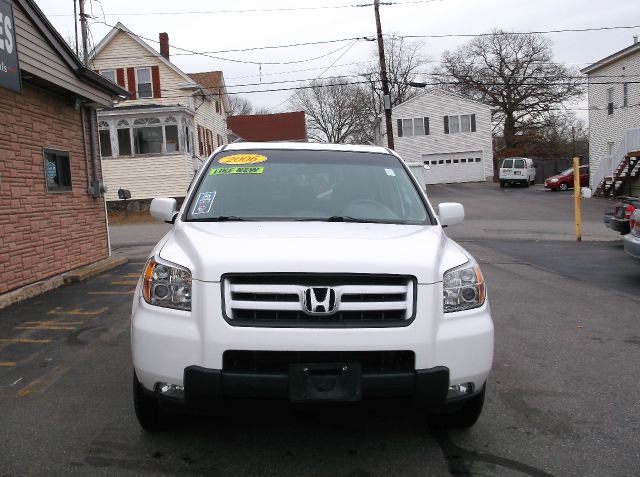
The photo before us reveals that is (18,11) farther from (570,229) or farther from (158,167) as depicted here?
(158,167)

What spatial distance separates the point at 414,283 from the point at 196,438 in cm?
160

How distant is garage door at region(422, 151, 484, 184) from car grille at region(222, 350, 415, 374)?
4298 cm

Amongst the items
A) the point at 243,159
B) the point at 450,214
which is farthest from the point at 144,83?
the point at 450,214

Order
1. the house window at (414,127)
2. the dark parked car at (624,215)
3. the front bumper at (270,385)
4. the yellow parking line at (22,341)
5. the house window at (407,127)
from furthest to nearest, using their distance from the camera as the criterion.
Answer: the house window at (407,127), the house window at (414,127), the dark parked car at (624,215), the yellow parking line at (22,341), the front bumper at (270,385)

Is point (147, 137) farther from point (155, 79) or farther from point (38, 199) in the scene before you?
point (38, 199)

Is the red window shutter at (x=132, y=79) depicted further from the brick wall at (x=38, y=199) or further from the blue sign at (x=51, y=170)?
the blue sign at (x=51, y=170)

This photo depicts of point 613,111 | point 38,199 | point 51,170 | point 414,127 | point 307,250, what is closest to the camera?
point 307,250

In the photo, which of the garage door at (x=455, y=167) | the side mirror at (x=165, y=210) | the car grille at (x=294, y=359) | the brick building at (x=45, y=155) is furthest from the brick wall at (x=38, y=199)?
the garage door at (x=455, y=167)

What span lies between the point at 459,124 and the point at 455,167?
10.6ft

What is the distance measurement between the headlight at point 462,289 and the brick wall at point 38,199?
6.42m

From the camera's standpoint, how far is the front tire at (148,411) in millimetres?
3399

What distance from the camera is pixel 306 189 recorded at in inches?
166

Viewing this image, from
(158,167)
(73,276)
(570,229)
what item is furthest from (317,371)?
(158,167)

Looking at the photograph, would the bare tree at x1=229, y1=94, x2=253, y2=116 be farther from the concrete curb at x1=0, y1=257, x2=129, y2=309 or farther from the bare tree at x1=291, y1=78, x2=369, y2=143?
the concrete curb at x1=0, y1=257, x2=129, y2=309
